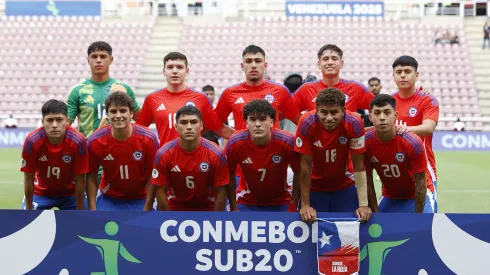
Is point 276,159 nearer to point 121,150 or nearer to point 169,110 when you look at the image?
point 169,110

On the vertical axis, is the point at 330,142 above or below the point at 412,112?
below

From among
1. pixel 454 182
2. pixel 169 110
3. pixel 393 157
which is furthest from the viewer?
pixel 454 182

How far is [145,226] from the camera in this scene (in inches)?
179

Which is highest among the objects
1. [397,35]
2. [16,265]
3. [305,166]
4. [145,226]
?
[397,35]

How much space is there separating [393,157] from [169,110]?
218 cm

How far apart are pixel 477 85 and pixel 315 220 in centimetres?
2141

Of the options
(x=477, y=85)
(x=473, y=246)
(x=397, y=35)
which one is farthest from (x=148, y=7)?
(x=473, y=246)

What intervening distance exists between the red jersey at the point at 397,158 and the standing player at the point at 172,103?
1.62 meters

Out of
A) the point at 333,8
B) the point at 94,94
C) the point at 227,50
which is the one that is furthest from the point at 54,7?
the point at 94,94

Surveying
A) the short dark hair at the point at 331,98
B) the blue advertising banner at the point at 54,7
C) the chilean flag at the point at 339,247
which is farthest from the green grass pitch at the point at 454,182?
the blue advertising banner at the point at 54,7

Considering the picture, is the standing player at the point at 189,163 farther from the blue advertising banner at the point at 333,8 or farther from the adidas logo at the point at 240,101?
the blue advertising banner at the point at 333,8

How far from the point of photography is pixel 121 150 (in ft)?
17.7

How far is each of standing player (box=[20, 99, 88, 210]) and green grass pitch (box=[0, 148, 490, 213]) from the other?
338 centimetres

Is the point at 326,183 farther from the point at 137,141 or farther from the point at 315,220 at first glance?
the point at 137,141
